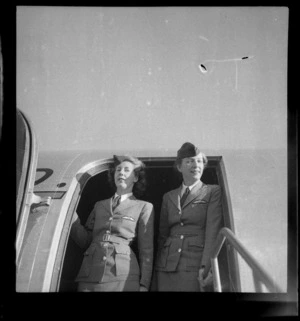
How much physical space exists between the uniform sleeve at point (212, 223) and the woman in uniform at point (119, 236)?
33 centimetres

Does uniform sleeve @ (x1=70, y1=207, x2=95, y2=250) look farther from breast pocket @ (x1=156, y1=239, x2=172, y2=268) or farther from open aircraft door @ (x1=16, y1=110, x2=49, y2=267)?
breast pocket @ (x1=156, y1=239, x2=172, y2=268)

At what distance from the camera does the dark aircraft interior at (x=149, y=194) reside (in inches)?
147

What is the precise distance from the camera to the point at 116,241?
363 cm

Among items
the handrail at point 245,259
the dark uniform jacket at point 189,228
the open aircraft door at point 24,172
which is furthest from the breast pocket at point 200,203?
the open aircraft door at point 24,172

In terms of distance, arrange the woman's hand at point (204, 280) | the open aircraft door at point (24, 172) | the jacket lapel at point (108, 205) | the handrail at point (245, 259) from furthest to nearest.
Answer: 1. the jacket lapel at point (108, 205)
2. the woman's hand at point (204, 280)
3. the open aircraft door at point (24, 172)
4. the handrail at point (245, 259)

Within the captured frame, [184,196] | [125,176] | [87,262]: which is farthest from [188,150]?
[87,262]

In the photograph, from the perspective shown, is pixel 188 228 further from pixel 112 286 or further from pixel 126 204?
pixel 112 286

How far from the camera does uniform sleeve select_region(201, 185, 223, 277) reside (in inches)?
139

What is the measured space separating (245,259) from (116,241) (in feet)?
2.96

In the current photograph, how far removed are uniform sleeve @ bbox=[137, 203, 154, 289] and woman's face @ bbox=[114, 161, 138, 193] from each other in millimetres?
168

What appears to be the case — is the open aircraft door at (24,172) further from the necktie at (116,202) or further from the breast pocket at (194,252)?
the breast pocket at (194,252)

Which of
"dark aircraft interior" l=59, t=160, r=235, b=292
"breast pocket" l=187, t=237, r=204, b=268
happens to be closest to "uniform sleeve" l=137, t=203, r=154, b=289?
"dark aircraft interior" l=59, t=160, r=235, b=292
